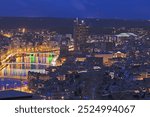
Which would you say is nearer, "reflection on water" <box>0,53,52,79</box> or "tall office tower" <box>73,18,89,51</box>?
"reflection on water" <box>0,53,52,79</box>

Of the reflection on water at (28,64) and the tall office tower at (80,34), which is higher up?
the tall office tower at (80,34)

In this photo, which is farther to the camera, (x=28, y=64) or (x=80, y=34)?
(x=28, y=64)

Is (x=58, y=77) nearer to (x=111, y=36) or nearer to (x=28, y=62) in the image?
(x=111, y=36)

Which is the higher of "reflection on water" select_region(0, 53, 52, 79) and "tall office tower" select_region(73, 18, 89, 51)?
"tall office tower" select_region(73, 18, 89, 51)

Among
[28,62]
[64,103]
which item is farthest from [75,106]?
[28,62]

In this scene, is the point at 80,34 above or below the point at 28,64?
above
